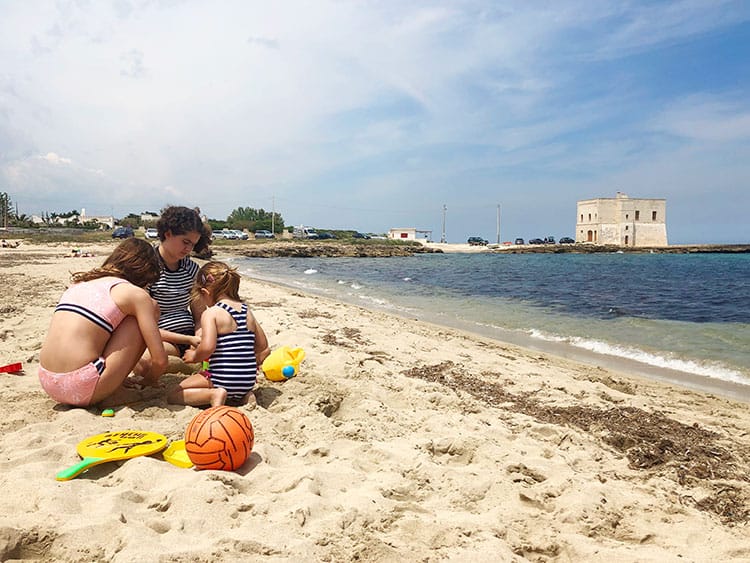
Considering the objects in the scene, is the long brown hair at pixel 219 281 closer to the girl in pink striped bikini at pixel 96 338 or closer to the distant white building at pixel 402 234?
the girl in pink striped bikini at pixel 96 338

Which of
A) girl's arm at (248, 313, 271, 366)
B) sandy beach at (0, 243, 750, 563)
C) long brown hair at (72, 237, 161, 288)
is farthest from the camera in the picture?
girl's arm at (248, 313, 271, 366)

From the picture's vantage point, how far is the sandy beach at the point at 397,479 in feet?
8.12

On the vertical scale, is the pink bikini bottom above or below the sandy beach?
above

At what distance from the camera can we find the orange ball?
314cm

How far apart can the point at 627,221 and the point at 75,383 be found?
9421 centimetres

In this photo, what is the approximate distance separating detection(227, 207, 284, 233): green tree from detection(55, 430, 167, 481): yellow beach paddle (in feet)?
245

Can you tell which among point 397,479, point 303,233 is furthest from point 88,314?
point 303,233

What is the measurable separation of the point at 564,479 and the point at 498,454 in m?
0.50

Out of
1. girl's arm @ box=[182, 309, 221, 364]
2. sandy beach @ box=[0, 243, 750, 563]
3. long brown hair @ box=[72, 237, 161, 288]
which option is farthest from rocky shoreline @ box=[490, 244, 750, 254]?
long brown hair @ box=[72, 237, 161, 288]

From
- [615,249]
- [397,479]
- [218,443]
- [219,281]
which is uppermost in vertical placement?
[219,281]

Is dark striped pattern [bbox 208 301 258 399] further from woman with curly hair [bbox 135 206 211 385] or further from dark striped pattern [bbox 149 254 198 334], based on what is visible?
dark striped pattern [bbox 149 254 198 334]

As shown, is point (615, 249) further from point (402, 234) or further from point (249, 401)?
point (249, 401)

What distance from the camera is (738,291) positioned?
70.0 ft

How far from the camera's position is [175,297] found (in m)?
5.28
